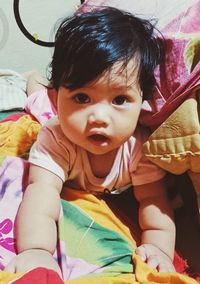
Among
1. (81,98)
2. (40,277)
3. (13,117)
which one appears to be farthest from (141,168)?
(13,117)

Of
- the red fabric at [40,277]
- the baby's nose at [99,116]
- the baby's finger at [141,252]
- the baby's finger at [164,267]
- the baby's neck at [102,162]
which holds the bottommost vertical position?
the baby's finger at [141,252]

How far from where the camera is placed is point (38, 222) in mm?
838

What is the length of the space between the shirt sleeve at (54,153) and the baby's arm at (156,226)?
0.47 ft

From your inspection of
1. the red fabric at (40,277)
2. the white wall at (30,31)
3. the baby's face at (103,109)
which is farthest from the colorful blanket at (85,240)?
the white wall at (30,31)

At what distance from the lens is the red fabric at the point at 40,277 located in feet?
2.31

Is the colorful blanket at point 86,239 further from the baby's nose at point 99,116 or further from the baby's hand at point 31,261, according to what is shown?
the baby's nose at point 99,116

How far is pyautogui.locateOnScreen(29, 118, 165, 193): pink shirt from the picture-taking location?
92 centimetres

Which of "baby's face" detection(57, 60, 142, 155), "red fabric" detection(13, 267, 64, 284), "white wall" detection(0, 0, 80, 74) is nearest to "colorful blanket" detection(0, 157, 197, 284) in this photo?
"red fabric" detection(13, 267, 64, 284)

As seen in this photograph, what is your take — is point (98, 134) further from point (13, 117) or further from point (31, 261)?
point (13, 117)

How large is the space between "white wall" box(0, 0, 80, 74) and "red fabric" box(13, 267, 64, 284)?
115 centimetres

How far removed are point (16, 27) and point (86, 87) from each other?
1.04 metres

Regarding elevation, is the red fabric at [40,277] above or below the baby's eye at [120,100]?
below

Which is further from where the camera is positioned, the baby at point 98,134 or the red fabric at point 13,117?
the red fabric at point 13,117

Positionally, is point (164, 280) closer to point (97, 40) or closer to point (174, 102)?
point (174, 102)
